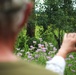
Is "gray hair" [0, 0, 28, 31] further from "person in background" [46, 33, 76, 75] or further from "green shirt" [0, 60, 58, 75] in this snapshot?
"person in background" [46, 33, 76, 75]

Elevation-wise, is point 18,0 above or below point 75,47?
above

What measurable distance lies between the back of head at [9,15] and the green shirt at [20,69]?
0.07m

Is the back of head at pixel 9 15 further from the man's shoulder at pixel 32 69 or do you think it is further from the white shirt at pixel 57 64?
the white shirt at pixel 57 64

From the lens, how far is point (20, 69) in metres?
0.90

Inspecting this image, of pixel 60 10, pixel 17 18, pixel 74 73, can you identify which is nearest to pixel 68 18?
pixel 60 10

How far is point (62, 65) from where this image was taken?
1802 mm

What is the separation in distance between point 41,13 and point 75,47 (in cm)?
913

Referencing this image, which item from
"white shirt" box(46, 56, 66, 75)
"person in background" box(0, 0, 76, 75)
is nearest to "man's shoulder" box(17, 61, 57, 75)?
"person in background" box(0, 0, 76, 75)

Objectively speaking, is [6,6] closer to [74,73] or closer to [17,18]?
[17,18]

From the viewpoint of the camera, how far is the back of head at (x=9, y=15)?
91 centimetres

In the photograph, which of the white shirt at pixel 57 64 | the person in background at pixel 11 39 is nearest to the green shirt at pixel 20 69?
the person in background at pixel 11 39

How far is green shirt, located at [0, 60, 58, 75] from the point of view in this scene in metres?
0.89

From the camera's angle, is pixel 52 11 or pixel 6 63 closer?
pixel 6 63

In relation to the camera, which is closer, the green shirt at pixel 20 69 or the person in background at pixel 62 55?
the green shirt at pixel 20 69
